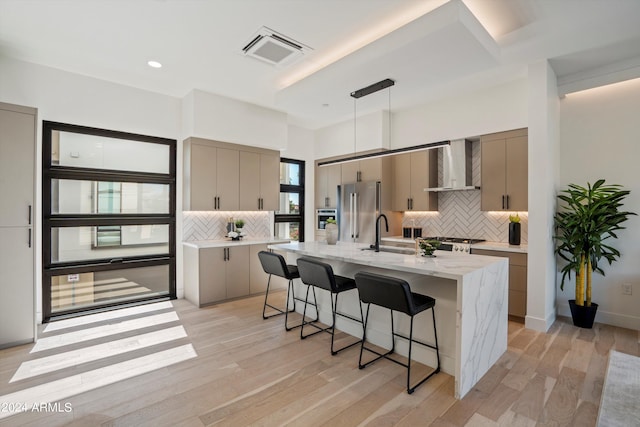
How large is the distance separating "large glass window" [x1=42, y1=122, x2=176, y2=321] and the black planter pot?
17.7 feet

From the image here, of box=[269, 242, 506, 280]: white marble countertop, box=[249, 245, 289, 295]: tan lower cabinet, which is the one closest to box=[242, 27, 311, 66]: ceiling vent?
box=[269, 242, 506, 280]: white marble countertop

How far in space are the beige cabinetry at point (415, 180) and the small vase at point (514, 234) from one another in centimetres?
120

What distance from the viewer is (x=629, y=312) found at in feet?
12.0

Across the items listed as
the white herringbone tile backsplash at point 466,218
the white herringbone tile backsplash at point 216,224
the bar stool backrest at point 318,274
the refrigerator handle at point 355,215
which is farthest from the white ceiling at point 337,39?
the bar stool backrest at point 318,274

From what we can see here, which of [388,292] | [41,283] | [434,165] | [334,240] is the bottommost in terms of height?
[41,283]

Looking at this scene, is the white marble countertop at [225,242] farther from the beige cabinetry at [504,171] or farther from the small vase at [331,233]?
the beige cabinetry at [504,171]

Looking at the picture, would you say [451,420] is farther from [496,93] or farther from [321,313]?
[496,93]

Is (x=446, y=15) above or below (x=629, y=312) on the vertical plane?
above

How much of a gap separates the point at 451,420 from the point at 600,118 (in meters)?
3.98

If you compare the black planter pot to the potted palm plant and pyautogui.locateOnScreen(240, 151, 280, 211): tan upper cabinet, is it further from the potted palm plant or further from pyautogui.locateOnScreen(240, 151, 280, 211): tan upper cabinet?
pyautogui.locateOnScreen(240, 151, 280, 211): tan upper cabinet

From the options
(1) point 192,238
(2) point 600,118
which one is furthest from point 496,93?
(1) point 192,238

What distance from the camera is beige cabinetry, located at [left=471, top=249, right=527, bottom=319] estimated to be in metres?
3.82

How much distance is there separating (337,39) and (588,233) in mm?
3449

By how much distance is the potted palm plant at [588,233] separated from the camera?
11.5 ft
